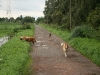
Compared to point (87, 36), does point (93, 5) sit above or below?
above

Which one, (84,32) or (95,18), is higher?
(95,18)

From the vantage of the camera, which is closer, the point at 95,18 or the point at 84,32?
the point at 84,32

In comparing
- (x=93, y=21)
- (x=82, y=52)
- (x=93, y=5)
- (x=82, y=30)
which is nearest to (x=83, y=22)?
(x=93, y=5)

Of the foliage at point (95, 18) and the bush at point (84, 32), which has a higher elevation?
the foliage at point (95, 18)

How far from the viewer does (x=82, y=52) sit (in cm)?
1708

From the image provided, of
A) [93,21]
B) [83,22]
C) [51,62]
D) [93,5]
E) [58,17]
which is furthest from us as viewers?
[58,17]

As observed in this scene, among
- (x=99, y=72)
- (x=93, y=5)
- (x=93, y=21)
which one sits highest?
(x=93, y=5)

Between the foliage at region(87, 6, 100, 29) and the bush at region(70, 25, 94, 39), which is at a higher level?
the foliage at region(87, 6, 100, 29)

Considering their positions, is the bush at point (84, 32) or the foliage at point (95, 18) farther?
the foliage at point (95, 18)

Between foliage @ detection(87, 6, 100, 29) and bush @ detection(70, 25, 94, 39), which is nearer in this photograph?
bush @ detection(70, 25, 94, 39)

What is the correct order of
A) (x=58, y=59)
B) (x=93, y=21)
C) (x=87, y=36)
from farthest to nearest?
(x=93, y=21) < (x=87, y=36) < (x=58, y=59)

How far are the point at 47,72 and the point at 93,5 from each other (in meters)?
20.0

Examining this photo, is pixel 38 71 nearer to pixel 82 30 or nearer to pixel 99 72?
pixel 99 72

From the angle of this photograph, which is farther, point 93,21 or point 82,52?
point 93,21
